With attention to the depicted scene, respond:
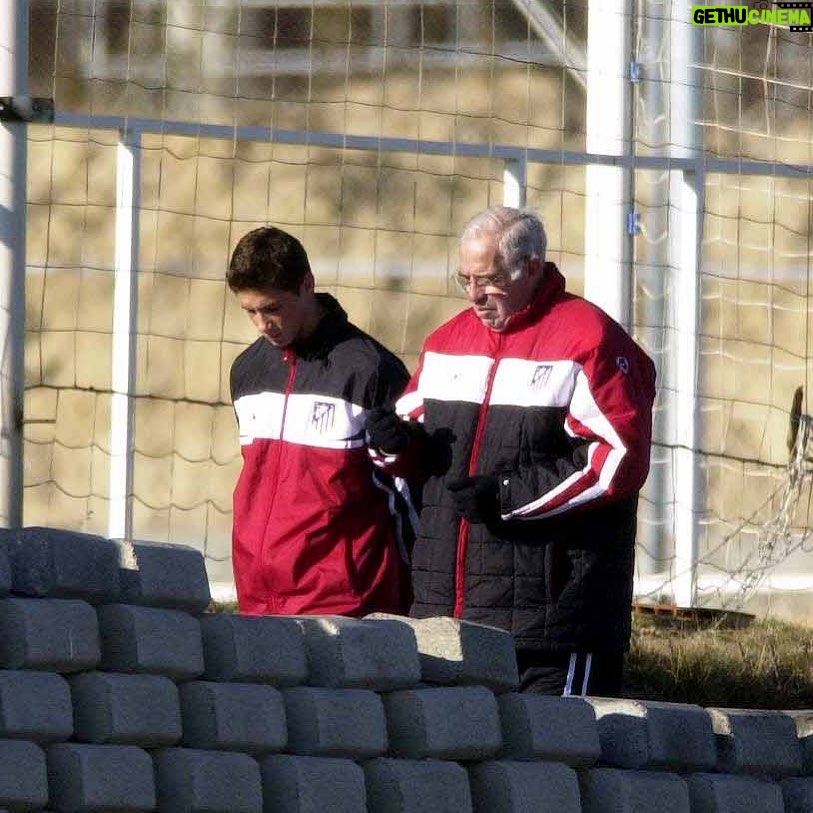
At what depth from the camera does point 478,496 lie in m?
4.84

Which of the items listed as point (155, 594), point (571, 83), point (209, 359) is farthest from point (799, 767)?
point (209, 359)

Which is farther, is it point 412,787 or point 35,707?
point 412,787

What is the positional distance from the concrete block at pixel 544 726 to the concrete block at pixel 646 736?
0.49 ft

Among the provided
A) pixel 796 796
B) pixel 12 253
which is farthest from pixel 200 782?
pixel 796 796

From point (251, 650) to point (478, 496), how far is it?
2.17 feet

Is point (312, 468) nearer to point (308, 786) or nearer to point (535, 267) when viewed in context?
point (535, 267)

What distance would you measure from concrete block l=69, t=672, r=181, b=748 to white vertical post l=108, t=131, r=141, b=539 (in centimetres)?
420

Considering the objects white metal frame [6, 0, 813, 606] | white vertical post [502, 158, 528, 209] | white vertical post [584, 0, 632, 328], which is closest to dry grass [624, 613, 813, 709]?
white metal frame [6, 0, 813, 606]

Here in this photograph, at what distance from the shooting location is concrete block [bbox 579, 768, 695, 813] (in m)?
5.09

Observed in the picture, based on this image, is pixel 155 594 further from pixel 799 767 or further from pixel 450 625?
pixel 799 767

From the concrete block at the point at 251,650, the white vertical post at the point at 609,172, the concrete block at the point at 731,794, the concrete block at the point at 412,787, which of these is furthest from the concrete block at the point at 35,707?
the white vertical post at the point at 609,172

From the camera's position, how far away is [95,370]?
15781 millimetres

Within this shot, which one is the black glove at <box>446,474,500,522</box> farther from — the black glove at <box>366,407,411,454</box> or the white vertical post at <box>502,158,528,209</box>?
the white vertical post at <box>502,158,528,209</box>

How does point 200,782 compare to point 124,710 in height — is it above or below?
below
